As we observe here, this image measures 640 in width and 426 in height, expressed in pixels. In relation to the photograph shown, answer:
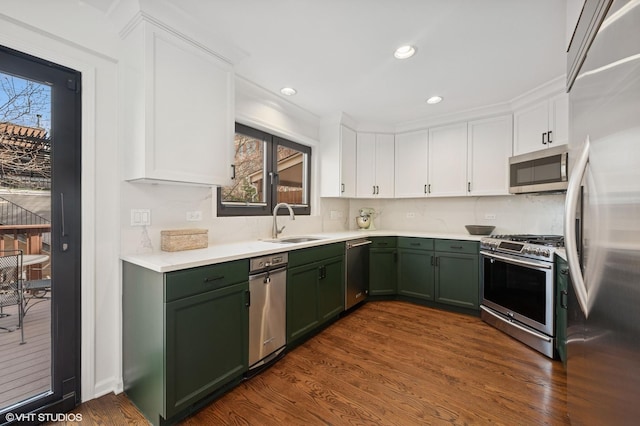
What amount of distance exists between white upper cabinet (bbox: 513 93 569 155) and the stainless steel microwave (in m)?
0.14

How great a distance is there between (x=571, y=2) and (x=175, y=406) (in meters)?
3.17

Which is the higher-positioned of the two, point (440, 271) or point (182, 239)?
point (182, 239)

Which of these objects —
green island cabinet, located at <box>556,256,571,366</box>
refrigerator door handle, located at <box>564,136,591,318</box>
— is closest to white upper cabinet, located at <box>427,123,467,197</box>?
green island cabinet, located at <box>556,256,571,366</box>

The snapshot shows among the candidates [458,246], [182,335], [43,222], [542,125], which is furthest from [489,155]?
[43,222]

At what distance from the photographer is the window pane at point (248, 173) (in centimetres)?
280

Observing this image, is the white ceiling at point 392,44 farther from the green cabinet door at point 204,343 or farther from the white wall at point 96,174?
the green cabinet door at point 204,343

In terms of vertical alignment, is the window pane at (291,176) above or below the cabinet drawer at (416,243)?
above

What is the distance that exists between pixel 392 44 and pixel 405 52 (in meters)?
0.16

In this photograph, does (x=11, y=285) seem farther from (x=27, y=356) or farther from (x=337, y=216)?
(x=337, y=216)

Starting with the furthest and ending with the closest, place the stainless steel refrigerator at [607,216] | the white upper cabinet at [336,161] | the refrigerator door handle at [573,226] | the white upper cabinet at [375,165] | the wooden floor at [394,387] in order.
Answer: the white upper cabinet at [375,165], the white upper cabinet at [336,161], the wooden floor at [394,387], the refrigerator door handle at [573,226], the stainless steel refrigerator at [607,216]

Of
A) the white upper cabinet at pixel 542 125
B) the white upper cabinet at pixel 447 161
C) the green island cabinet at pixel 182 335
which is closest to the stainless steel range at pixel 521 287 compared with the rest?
the white upper cabinet at pixel 447 161

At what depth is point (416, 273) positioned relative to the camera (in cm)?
352

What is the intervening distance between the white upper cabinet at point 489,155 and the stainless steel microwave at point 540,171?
6.7 inches

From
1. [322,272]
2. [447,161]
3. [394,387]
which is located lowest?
[394,387]
